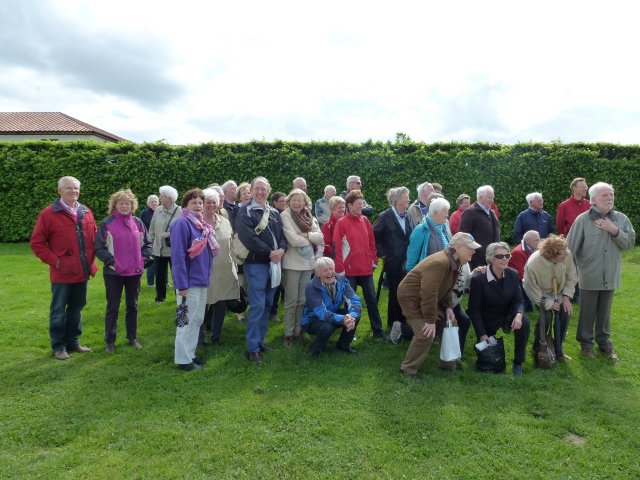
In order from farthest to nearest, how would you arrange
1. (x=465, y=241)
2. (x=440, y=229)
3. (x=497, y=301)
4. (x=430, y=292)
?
(x=440, y=229)
(x=497, y=301)
(x=430, y=292)
(x=465, y=241)

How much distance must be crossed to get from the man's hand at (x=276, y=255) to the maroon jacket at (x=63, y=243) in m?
2.27

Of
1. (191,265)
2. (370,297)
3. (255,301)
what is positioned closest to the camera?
(191,265)

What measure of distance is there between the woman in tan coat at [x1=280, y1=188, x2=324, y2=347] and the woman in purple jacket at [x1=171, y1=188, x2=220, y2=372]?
1.08m

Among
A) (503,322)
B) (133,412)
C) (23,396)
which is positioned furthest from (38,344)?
(503,322)

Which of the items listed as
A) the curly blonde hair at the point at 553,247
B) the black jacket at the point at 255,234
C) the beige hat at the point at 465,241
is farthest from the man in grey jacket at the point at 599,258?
the black jacket at the point at 255,234

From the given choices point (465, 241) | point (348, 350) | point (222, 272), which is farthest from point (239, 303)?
point (465, 241)

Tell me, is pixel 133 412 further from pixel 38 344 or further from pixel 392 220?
pixel 392 220

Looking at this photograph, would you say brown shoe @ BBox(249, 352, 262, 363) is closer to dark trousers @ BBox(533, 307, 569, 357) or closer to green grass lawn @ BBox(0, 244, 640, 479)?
green grass lawn @ BBox(0, 244, 640, 479)

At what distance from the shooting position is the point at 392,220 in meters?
6.55

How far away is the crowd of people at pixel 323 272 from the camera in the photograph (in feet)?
17.0

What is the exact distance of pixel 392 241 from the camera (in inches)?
258

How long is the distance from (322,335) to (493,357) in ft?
6.70

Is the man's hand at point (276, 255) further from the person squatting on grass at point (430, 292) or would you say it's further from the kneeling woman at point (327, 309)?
the person squatting on grass at point (430, 292)

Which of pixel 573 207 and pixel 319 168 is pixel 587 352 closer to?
pixel 573 207
